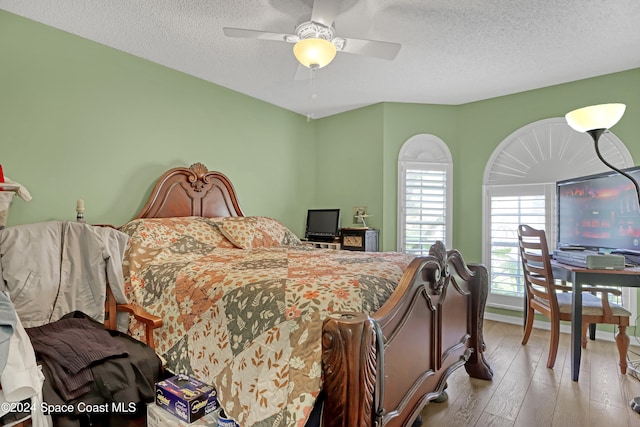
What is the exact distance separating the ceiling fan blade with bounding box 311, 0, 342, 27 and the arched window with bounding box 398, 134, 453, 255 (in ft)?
7.57

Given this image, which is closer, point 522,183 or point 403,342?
point 403,342

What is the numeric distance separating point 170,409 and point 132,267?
1.01 metres

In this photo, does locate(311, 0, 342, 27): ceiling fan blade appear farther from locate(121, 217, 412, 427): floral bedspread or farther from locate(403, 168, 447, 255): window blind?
locate(403, 168, 447, 255): window blind

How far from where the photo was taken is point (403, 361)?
1563mm

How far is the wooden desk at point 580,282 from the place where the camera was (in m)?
2.30

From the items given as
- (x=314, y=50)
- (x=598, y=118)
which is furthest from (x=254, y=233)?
(x=598, y=118)

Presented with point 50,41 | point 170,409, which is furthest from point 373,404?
point 50,41

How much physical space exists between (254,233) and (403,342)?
1.86 metres

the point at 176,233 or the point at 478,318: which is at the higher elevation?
the point at 176,233

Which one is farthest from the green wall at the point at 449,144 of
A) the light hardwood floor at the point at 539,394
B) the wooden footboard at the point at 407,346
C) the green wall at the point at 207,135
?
the wooden footboard at the point at 407,346

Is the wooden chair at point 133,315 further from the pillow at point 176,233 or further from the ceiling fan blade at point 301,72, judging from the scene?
the ceiling fan blade at point 301,72

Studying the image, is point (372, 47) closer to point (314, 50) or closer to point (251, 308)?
point (314, 50)

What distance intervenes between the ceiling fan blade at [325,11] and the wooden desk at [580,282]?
93.7 inches

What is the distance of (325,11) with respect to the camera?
205 centimetres
